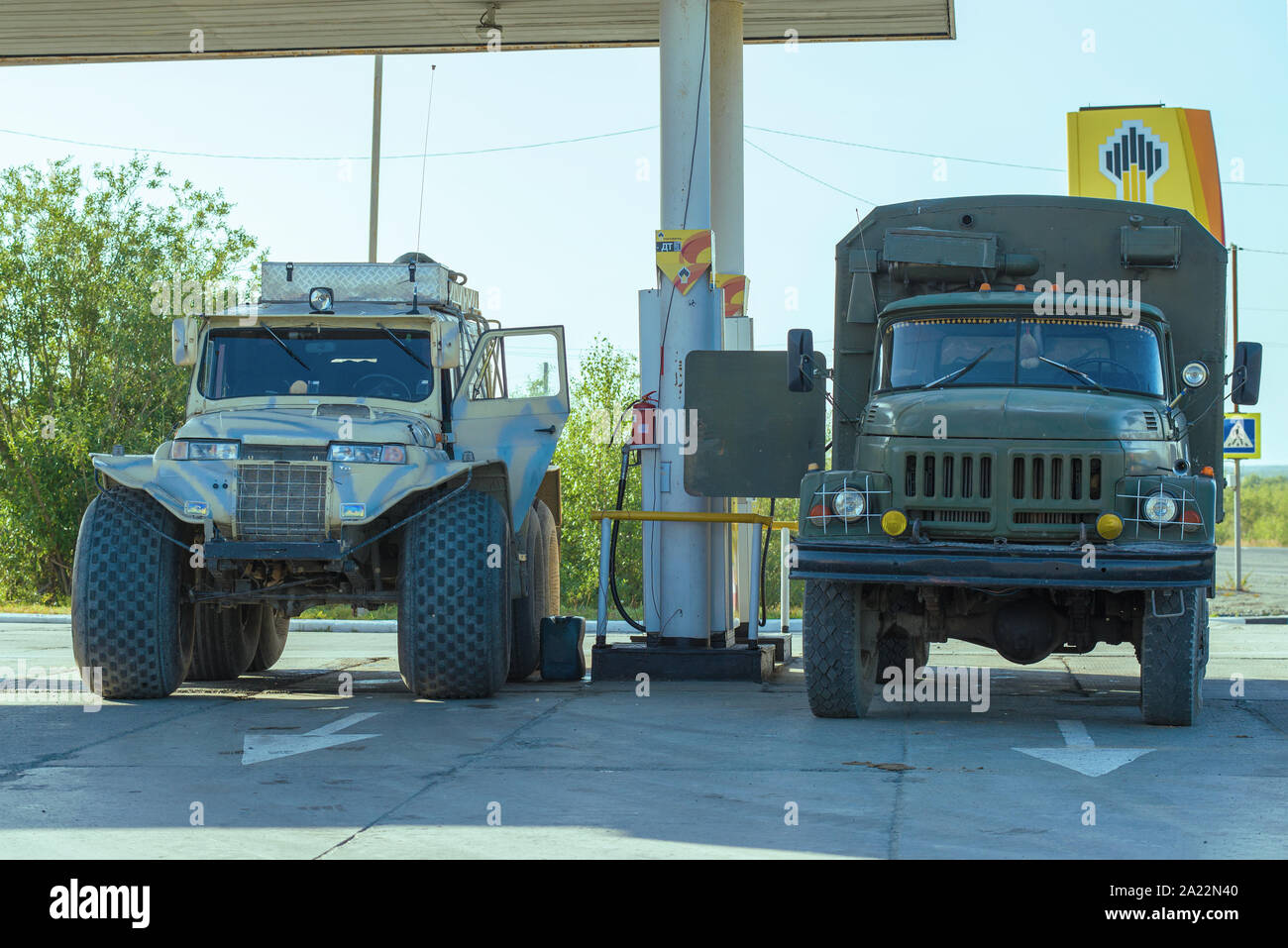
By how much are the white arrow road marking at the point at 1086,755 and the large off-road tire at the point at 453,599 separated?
347 cm

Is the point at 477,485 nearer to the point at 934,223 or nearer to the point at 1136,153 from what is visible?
the point at 934,223

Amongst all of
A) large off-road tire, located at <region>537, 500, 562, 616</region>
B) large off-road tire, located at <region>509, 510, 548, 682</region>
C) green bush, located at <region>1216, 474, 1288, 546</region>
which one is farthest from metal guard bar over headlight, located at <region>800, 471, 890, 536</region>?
green bush, located at <region>1216, 474, 1288, 546</region>

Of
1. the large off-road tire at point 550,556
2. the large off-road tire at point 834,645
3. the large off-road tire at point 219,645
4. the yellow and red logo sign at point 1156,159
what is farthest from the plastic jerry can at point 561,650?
the yellow and red logo sign at point 1156,159

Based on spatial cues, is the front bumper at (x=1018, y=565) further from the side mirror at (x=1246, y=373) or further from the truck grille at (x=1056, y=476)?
the side mirror at (x=1246, y=373)

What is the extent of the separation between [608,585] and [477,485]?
7.58ft

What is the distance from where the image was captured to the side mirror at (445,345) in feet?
37.7

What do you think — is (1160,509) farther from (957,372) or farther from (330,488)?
(330,488)

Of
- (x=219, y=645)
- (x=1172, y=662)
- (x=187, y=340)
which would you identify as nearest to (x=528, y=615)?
(x=219, y=645)

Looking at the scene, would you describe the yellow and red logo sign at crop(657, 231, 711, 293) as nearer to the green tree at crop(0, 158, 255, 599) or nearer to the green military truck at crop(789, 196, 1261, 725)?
the green military truck at crop(789, 196, 1261, 725)

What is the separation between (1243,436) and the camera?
23547mm

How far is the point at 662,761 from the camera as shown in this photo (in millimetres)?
8297

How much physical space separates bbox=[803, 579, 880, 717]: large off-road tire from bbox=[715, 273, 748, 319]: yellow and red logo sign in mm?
5726

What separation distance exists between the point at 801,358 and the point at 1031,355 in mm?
1507
